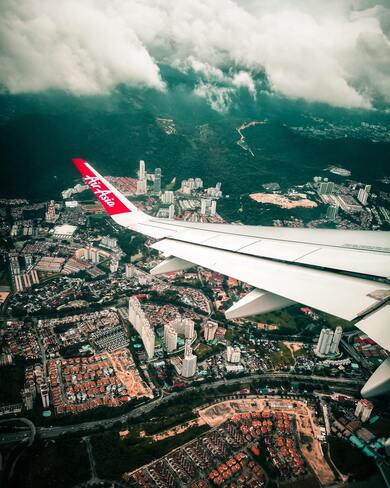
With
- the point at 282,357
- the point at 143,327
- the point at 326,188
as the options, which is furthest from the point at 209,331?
the point at 326,188

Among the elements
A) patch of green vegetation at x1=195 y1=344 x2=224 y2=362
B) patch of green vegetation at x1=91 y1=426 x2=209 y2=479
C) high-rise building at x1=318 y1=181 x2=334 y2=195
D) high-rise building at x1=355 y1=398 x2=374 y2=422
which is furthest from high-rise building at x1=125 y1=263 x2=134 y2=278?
high-rise building at x1=318 y1=181 x2=334 y2=195

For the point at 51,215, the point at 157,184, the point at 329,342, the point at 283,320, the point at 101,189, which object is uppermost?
the point at 101,189

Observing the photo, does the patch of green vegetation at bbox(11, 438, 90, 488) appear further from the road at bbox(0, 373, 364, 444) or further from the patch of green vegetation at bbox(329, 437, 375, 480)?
the patch of green vegetation at bbox(329, 437, 375, 480)

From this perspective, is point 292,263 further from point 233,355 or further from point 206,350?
point 206,350

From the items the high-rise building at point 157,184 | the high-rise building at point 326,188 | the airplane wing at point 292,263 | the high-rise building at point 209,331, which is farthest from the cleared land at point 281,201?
the airplane wing at point 292,263

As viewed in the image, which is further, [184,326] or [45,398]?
[184,326]

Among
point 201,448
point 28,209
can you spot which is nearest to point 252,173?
point 28,209

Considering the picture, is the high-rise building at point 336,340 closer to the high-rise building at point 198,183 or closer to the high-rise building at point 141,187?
the high-rise building at point 141,187
